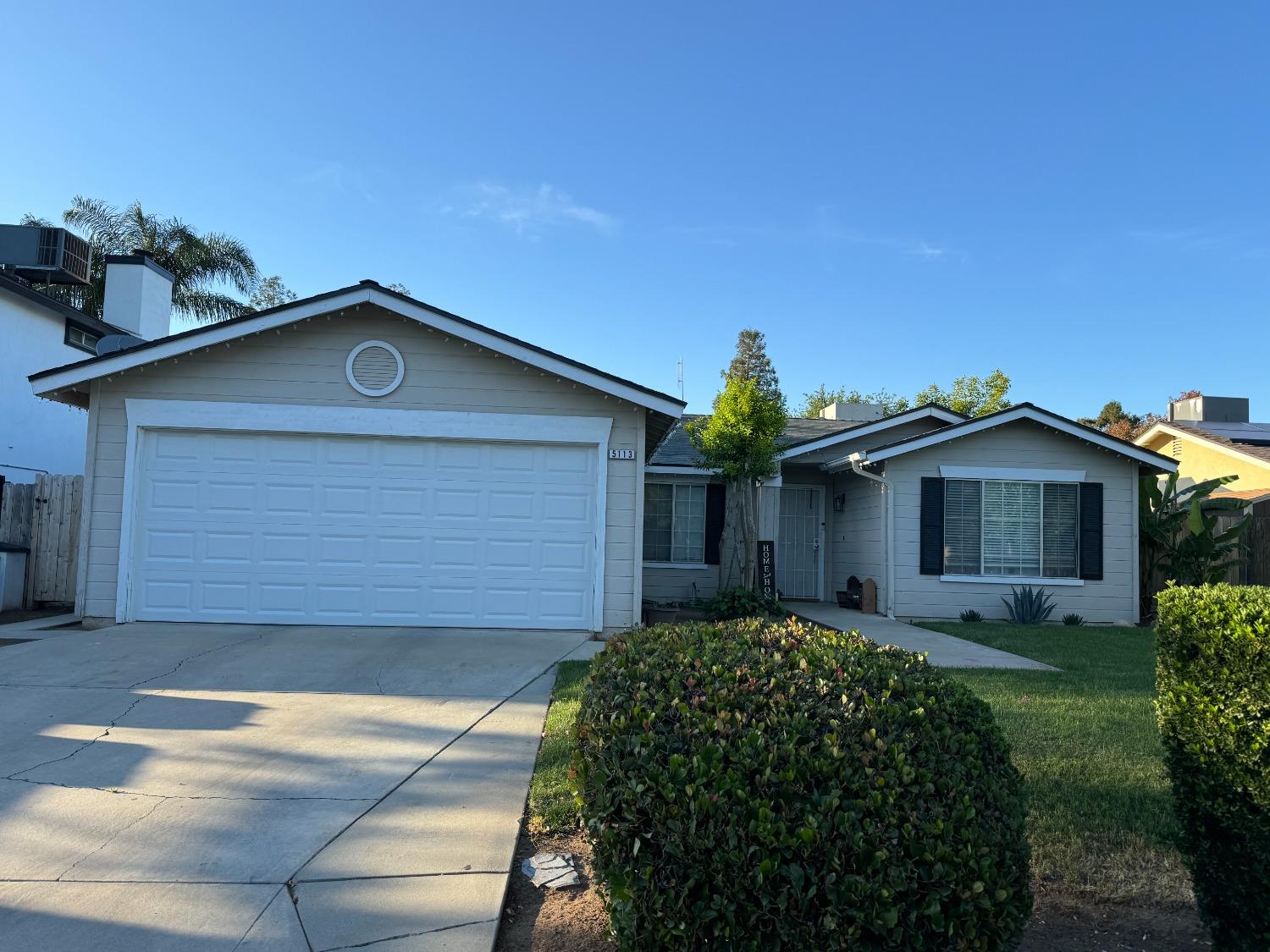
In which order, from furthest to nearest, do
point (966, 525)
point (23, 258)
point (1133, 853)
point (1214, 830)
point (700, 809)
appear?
point (23, 258)
point (966, 525)
point (1133, 853)
point (1214, 830)
point (700, 809)

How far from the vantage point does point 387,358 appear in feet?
33.8

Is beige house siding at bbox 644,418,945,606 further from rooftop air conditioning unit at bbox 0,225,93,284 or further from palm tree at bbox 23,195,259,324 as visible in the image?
palm tree at bbox 23,195,259,324

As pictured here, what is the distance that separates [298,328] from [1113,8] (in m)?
11.0

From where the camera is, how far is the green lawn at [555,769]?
4.25m

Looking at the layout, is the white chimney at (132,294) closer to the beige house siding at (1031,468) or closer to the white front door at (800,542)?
the white front door at (800,542)

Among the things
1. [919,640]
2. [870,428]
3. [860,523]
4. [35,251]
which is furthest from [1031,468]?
[35,251]

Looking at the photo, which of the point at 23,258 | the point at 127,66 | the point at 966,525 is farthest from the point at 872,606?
the point at 23,258

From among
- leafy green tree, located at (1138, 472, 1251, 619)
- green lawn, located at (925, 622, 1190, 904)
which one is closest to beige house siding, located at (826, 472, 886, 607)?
leafy green tree, located at (1138, 472, 1251, 619)

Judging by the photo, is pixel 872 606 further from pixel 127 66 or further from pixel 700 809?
pixel 127 66

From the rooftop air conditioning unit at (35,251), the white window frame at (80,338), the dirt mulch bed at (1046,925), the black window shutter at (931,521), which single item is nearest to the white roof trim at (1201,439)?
the black window shutter at (931,521)

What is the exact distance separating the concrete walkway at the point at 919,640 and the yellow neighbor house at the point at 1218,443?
7433mm

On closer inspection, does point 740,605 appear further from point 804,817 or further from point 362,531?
point 804,817

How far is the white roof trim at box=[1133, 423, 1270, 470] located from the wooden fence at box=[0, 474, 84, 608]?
22734 mm

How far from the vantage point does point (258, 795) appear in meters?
4.58
